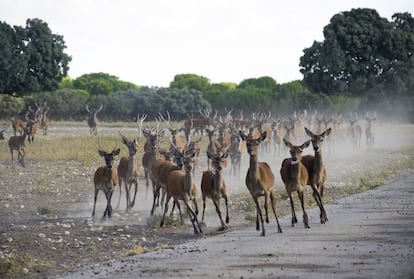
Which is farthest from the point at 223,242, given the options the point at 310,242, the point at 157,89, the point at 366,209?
the point at 157,89

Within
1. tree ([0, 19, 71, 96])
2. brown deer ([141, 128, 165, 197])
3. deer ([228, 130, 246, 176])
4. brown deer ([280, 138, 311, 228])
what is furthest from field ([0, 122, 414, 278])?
tree ([0, 19, 71, 96])

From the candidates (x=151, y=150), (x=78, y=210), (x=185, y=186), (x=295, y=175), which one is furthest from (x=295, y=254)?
(x=151, y=150)

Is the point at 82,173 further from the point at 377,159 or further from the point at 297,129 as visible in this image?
the point at 297,129

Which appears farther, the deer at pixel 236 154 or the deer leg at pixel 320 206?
the deer at pixel 236 154

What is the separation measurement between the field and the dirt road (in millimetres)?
1086

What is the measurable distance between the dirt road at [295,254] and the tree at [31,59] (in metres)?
44.9

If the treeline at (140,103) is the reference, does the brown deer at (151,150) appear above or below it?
below

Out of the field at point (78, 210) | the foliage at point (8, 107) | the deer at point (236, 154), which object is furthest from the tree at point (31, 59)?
the deer at point (236, 154)

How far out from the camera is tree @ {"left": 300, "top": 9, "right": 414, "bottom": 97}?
63531 millimetres

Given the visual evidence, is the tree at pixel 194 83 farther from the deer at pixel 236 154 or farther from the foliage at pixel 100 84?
the deer at pixel 236 154

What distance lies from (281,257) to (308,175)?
4.98 m

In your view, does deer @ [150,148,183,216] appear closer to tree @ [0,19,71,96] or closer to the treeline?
tree @ [0,19,71,96]

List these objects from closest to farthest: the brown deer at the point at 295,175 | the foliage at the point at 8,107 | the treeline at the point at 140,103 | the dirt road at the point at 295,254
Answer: the dirt road at the point at 295,254
the brown deer at the point at 295,175
the foliage at the point at 8,107
the treeline at the point at 140,103

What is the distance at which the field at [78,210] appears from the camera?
14.4 meters
